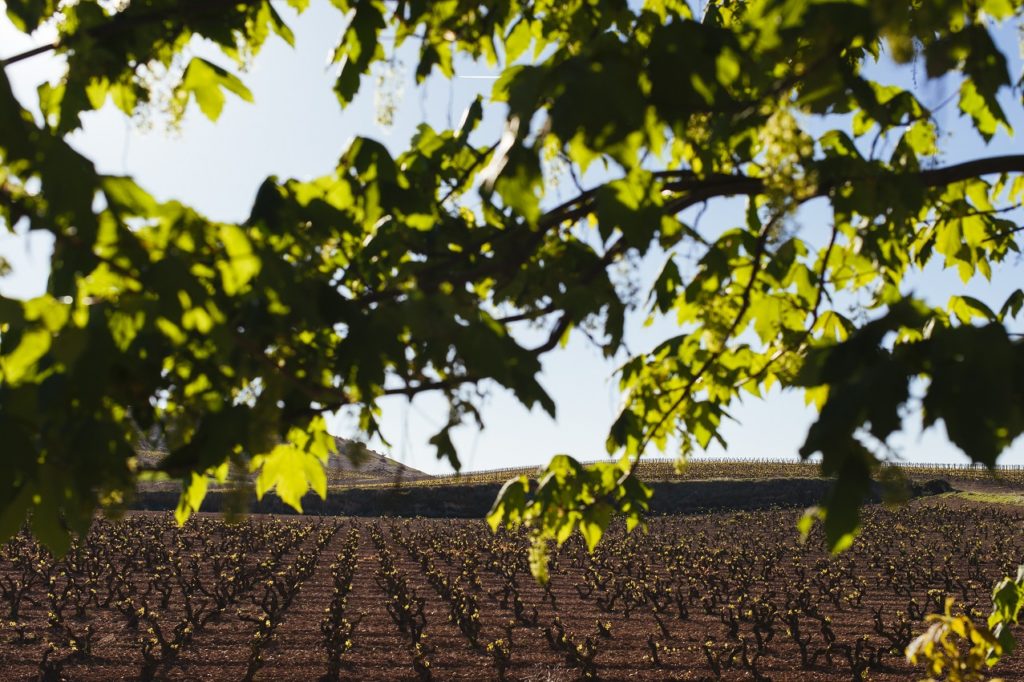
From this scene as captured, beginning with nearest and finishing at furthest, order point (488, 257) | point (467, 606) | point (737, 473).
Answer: point (488, 257), point (467, 606), point (737, 473)

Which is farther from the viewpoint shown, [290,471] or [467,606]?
[467,606]

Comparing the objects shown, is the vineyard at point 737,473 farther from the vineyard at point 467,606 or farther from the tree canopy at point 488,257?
the tree canopy at point 488,257

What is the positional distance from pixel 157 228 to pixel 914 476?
50268 mm

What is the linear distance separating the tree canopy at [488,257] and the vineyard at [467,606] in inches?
166

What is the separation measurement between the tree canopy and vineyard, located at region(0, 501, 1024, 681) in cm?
423

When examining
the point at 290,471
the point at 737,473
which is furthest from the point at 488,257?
the point at 737,473

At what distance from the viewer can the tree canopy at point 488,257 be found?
1816 mm

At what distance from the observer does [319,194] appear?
252 cm

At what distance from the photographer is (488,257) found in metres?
2.78

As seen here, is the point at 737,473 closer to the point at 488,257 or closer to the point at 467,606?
the point at 467,606

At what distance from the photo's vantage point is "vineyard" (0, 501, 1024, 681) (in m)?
11.5

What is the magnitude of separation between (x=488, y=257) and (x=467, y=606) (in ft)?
40.6

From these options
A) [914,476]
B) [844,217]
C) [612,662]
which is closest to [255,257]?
[844,217]

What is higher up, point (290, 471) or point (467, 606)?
point (290, 471)
